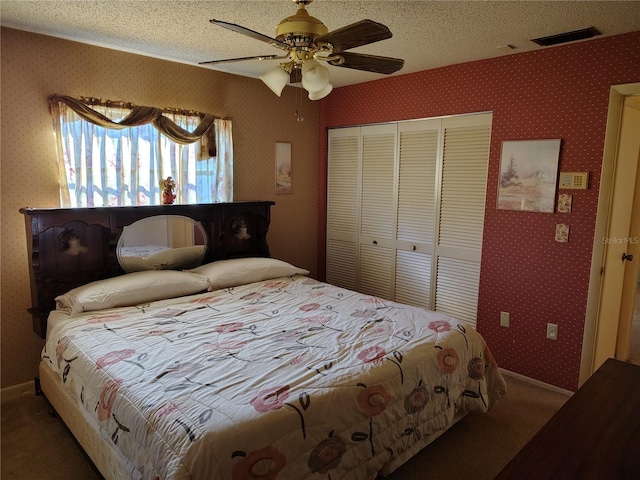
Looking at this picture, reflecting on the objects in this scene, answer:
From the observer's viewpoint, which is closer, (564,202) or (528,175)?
(564,202)

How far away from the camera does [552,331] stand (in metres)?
3.17

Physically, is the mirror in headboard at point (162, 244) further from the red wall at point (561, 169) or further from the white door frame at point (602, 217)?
the white door frame at point (602, 217)

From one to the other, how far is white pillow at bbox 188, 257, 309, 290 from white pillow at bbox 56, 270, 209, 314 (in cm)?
11

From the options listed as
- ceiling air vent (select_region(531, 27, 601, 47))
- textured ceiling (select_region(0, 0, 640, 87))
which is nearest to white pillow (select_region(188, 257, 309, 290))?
textured ceiling (select_region(0, 0, 640, 87))

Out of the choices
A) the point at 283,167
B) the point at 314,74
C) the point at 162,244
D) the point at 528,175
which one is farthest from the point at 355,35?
the point at 283,167

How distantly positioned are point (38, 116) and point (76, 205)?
25.3 inches

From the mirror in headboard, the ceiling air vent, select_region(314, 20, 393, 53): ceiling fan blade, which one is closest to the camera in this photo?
select_region(314, 20, 393, 53): ceiling fan blade

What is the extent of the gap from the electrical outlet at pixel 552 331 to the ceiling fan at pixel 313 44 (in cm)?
224

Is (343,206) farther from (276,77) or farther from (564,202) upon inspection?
(276,77)

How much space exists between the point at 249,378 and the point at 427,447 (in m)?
1.25

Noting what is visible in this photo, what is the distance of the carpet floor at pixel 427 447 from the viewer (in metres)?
2.25

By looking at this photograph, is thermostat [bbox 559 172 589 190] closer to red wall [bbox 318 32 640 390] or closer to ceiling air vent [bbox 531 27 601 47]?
red wall [bbox 318 32 640 390]

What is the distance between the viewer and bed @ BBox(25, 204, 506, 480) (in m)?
1.60

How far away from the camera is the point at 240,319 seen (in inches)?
105
